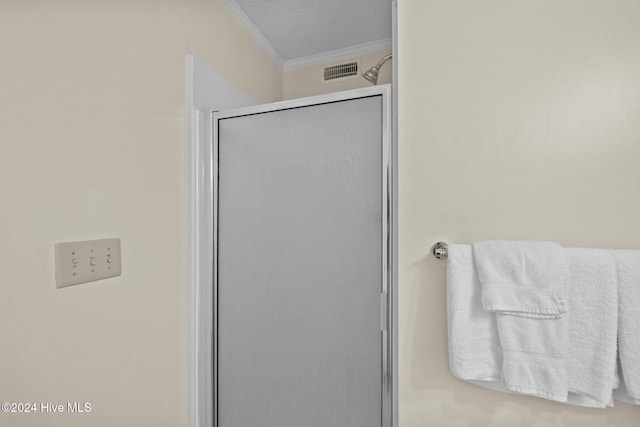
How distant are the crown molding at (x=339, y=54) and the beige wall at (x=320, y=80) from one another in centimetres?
2

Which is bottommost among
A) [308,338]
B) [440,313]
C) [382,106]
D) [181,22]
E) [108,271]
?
[308,338]

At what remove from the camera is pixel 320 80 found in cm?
194

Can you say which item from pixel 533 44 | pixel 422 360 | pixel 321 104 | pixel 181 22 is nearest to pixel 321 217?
pixel 321 104

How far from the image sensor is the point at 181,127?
1.12m

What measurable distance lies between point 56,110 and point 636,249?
135 centimetres

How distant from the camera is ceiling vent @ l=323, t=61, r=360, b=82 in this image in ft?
6.13

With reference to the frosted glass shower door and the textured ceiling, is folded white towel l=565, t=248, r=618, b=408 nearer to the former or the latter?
the frosted glass shower door

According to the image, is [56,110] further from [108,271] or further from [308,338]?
[308,338]

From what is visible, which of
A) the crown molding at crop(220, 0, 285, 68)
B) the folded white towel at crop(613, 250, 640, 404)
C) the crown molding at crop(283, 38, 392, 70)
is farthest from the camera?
the crown molding at crop(283, 38, 392, 70)

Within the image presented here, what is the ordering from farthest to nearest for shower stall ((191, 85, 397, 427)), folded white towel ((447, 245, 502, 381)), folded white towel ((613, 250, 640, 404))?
shower stall ((191, 85, 397, 427)) < folded white towel ((447, 245, 502, 381)) < folded white towel ((613, 250, 640, 404))

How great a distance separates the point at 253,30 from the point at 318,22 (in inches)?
13.5

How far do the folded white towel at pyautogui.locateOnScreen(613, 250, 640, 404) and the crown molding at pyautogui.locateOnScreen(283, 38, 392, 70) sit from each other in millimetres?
1598

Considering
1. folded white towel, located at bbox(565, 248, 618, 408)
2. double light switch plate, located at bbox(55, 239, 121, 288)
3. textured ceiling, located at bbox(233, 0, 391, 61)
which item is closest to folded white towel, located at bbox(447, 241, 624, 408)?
folded white towel, located at bbox(565, 248, 618, 408)

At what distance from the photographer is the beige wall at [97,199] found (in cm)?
64
